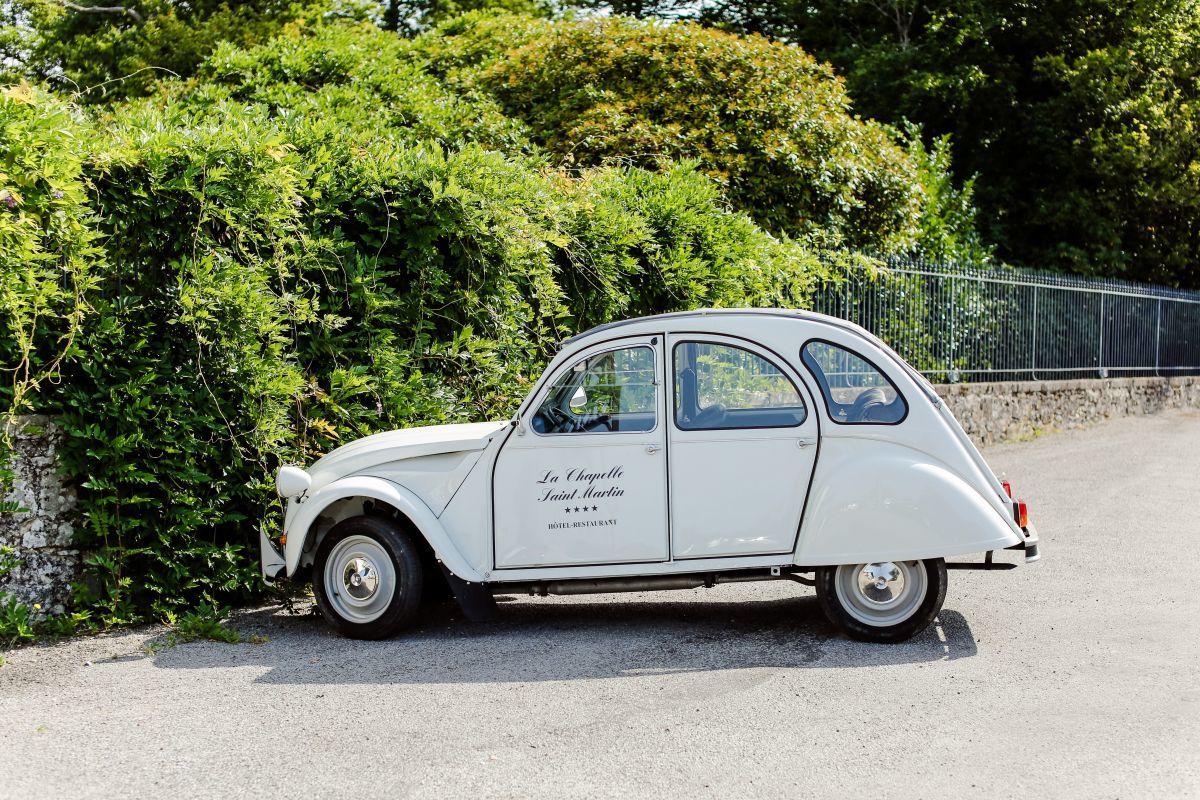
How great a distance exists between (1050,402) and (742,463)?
46.1 feet

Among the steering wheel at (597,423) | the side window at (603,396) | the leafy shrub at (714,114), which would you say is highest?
the leafy shrub at (714,114)

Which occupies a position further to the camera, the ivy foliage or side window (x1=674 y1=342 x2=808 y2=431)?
the ivy foliage

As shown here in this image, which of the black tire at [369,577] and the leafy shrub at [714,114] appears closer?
the black tire at [369,577]

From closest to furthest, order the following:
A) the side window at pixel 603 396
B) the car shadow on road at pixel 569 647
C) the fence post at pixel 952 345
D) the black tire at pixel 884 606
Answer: the car shadow on road at pixel 569 647 < the black tire at pixel 884 606 < the side window at pixel 603 396 < the fence post at pixel 952 345

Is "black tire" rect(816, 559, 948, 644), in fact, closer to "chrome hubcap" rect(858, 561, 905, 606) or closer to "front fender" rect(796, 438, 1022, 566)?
"chrome hubcap" rect(858, 561, 905, 606)

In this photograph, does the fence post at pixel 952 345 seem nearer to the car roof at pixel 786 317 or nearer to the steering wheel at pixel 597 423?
the car roof at pixel 786 317

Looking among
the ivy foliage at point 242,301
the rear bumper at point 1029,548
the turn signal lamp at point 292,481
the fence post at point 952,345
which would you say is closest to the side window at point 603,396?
the turn signal lamp at point 292,481

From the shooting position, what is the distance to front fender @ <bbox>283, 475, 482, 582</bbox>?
6.74 metres

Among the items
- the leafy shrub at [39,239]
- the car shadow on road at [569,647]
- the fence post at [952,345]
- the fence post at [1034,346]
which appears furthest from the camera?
the fence post at [1034,346]

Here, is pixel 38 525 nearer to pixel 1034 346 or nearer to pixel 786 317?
pixel 786 317

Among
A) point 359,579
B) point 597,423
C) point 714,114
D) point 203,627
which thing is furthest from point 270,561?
point 714,114

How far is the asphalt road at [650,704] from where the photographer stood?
181 inches

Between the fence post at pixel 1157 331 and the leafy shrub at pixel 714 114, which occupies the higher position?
the leafy shrub at pixel 714 114

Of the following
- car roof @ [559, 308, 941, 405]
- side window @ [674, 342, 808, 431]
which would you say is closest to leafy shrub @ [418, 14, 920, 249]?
car roof @ [559, 308, 941, 405]
